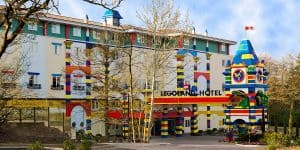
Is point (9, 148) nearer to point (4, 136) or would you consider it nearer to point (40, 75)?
point (4, 136)

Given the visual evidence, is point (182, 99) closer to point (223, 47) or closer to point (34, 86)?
point (34, 86)

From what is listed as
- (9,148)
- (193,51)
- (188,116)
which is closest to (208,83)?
(193,51)

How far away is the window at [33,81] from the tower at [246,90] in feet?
58.6

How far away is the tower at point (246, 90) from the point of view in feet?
139

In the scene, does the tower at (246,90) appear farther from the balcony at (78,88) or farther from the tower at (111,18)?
the tower at (111,18)

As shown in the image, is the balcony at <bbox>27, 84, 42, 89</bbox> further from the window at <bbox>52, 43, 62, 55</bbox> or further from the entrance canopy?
the entrance canopy

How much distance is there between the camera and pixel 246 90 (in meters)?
42.5

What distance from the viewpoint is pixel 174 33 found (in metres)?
37.6

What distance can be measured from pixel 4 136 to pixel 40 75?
11.4m

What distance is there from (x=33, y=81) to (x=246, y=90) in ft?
65.0

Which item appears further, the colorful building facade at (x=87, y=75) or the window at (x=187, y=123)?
the window at (x=187, y=123)

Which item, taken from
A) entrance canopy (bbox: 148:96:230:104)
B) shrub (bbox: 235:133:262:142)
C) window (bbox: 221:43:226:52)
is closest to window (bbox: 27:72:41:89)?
entrance canopy (bbox: 148:96:230:104)

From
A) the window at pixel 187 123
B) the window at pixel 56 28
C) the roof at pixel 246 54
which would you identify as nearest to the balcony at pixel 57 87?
the window at pixel 56 28

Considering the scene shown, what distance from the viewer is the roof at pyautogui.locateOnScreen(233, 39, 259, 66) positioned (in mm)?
43053
